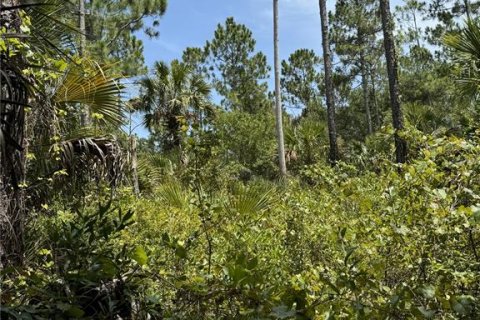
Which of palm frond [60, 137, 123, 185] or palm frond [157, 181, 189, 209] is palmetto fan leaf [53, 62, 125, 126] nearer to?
palm frond [60, 137, 123, 185]

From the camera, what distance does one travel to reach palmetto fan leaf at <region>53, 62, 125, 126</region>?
443cm

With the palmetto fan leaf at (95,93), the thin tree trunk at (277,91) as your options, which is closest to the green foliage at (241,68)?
the thin tree trunk at (277,91)

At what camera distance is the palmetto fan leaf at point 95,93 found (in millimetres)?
4430

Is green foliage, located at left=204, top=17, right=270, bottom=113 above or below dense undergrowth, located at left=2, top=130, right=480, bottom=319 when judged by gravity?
above

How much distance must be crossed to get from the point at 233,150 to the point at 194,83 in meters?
5.75

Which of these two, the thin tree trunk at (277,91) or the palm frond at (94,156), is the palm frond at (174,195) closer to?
the palm frond at (94,156)

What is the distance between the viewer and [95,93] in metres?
4.72

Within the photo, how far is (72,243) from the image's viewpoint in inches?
72.7

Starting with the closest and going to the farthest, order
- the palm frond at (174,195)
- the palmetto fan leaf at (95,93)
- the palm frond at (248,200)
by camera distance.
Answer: the palmetto fan leaf at (95,93), the palm frond at (248,200), the palm frond at (174,195)

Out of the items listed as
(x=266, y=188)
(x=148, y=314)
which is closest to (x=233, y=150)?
(x=266, y=188)

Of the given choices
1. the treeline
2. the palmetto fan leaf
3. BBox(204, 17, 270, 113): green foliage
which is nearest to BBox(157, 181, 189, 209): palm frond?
the treeline

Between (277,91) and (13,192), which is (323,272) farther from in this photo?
(277,91)

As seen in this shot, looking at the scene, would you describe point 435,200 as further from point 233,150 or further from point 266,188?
point 233,150

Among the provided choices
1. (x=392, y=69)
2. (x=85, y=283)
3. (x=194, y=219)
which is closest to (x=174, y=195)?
(x=194, y=219)
